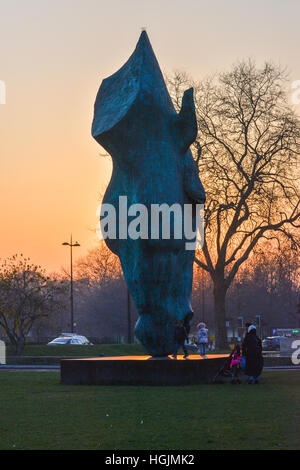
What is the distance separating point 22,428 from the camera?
1153 cm

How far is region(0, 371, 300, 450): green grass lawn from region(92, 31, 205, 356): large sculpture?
2500mm

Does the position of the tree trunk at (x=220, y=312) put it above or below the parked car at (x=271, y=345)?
above

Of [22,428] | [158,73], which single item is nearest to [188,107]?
[158,73]

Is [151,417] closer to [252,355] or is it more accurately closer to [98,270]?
[252,355]

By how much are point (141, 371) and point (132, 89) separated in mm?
6959

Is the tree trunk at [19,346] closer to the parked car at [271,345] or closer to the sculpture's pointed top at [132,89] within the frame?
the sculpture's pointed top at [132,89]

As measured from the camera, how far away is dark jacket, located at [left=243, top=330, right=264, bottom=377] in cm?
2034

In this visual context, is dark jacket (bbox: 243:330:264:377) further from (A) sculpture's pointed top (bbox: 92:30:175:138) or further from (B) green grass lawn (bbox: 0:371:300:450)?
(A) sculpture's pointed top (bbox: 92:30:175:138)

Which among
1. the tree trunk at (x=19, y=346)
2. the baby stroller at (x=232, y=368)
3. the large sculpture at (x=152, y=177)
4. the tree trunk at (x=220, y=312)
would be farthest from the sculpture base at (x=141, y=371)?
the tree trunk at (x=220, y=312)

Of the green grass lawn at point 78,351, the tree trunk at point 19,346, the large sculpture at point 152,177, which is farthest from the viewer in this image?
the tree trunk at point 19,346

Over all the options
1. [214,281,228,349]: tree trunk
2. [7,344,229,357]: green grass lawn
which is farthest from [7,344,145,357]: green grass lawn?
[214,281,228,349]: tree trunk

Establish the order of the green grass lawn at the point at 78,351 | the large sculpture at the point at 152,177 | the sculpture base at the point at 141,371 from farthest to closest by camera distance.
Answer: the green grass lawn at the point at 78,351 < the large sculpture at the point at 152,177 < the sculpture base at the point at 141,371

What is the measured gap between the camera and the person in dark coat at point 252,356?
2034 centimetres
